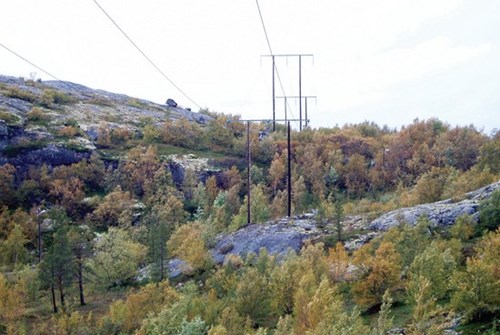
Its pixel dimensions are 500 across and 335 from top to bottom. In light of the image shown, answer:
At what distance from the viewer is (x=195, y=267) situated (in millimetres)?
60625

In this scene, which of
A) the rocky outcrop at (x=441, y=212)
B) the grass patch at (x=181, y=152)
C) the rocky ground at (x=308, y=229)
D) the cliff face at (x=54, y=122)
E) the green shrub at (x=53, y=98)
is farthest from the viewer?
the green shrub at (x=53, y=98)

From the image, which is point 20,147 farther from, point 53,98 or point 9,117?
point 53,98

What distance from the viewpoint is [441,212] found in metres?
56.3

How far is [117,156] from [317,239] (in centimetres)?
8652

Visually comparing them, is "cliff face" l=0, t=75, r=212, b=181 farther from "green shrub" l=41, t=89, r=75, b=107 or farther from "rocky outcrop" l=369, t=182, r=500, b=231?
"rocky outcrop" l=369, t=182, r=500, b=231

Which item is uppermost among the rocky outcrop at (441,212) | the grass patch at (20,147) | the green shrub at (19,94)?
the green shrub at (19,94)

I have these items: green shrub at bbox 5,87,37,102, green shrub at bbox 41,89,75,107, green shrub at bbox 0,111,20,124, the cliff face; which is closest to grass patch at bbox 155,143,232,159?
the cliff face

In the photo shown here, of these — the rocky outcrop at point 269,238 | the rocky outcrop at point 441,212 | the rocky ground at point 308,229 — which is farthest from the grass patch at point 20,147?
the rocky outcrop at point 441,212

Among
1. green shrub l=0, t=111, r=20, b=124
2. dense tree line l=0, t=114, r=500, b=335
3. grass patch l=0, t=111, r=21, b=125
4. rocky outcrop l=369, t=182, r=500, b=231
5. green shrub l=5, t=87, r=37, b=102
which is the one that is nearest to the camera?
dense tree line l=0, t=114, r=500, b=335

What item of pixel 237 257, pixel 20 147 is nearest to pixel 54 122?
pixel 20 147

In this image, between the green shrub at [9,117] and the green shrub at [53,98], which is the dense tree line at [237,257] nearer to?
the green shrub at [9,117]

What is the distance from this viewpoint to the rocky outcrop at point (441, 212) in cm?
5478

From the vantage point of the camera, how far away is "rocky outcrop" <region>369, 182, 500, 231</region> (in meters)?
54.8

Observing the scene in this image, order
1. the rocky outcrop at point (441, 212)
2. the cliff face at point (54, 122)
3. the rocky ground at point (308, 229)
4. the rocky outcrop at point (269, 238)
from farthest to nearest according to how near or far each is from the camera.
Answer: the cliff face at point (54, 122), the rocky outcrop at point (269, 238), the rocky ground at point (308, 229), the rocky outcrop at point (441, 212)
